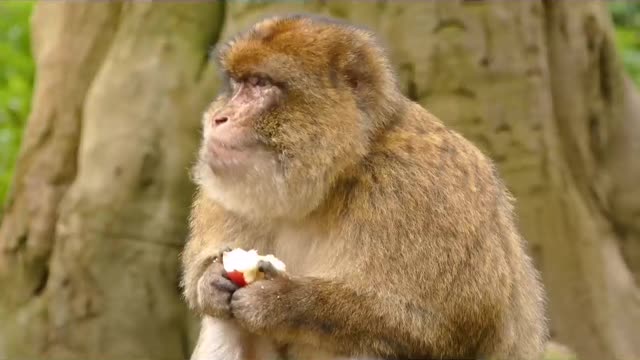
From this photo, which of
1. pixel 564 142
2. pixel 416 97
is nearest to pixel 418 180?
pixel 416 97

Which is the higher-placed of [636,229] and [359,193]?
[359,193]

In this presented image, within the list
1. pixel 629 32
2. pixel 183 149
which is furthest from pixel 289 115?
pixel 629 32

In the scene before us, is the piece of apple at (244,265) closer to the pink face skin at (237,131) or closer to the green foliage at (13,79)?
the pink face skin at (237,131)

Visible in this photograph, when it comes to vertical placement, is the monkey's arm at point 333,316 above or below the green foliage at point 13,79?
above

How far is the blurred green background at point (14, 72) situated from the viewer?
8930mm

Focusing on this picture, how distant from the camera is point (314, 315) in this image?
4.65m

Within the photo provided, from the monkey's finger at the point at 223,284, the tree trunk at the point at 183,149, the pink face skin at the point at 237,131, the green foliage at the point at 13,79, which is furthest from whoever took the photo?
the green foliage at the point at 13,79

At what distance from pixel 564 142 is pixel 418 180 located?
318cm

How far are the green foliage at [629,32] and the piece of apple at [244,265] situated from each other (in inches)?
231

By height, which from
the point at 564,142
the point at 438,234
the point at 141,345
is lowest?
the point at 141,345

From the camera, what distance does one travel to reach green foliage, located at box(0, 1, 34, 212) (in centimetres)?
891

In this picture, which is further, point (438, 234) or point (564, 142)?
point (564, 142)

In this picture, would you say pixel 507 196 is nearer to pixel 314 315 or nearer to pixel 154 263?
pixel 314 315

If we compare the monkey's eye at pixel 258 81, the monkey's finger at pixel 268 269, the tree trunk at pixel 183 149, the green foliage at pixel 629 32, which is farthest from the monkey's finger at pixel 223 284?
the green foliage at pixel 629 32
